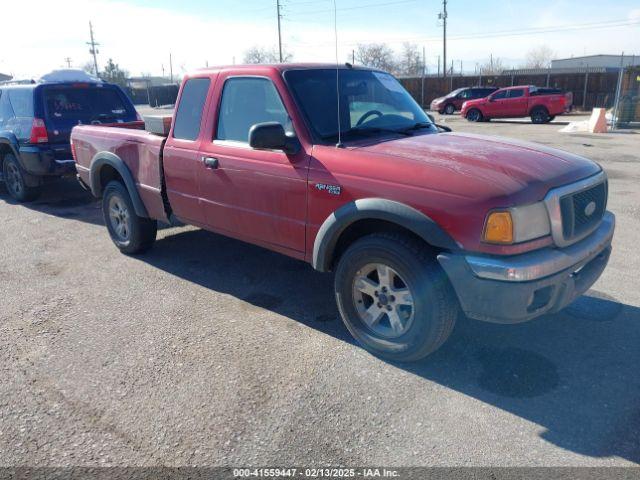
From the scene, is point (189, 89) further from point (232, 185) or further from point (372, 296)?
point (372, 296)

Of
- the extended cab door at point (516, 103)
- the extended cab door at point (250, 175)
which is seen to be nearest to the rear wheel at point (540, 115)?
the extended cab door at point (516, 103)

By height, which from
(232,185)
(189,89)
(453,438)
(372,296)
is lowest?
(453,438)

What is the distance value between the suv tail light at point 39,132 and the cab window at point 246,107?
4.75 m

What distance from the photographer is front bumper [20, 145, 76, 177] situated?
7852mm

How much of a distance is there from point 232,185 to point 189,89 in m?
1.16

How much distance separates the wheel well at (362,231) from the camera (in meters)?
3.41

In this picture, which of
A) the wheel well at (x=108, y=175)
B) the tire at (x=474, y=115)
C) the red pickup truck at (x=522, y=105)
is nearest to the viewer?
the wheel well at (x=108, y=175)

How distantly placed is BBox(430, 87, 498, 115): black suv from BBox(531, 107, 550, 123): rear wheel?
476 centimetres

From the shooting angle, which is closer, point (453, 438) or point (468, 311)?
point (453, 438)

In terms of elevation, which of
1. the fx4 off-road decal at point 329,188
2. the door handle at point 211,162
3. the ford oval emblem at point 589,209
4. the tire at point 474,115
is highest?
the door handle at point 211,162

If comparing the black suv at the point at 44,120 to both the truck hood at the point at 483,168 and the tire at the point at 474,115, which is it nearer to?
the truck hood at the point at 483,168

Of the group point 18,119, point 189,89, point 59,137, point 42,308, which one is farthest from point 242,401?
point 18,119

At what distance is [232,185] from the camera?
14.1 feet

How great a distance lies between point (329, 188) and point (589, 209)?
5.71 ft
